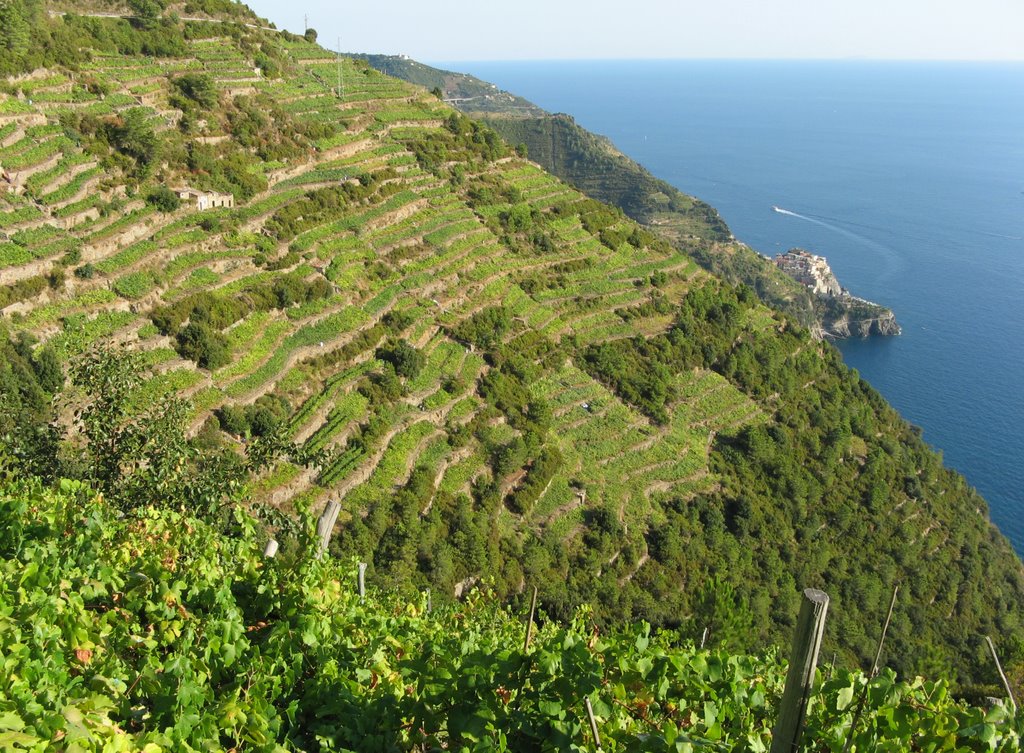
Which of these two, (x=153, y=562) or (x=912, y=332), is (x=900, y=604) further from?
(x=912, y=332)

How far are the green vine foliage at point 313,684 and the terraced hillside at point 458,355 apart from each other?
9684 millimetres

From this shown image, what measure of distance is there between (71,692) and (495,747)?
2.37m

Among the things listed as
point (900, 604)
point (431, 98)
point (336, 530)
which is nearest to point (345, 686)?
point (336, 530)

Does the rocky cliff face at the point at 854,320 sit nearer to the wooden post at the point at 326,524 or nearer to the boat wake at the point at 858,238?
the boat wake at the point at 858,238

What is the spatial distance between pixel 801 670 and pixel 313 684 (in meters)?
3.14

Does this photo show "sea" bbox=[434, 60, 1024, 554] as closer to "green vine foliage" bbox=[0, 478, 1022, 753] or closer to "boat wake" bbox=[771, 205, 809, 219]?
"boat wake" bbox=[771, 205, 809, 219]

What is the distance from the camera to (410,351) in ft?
80.3

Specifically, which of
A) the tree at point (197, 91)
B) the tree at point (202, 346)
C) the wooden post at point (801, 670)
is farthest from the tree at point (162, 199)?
the wooden post at point (801, 670)

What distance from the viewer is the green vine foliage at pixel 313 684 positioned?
3.88 m

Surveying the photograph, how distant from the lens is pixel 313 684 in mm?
4941

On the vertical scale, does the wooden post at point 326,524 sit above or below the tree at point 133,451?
above

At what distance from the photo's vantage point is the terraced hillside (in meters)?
20.5

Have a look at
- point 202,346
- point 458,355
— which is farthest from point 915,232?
point 202,346

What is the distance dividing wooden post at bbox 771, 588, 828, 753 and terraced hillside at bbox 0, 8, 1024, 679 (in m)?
12.9
